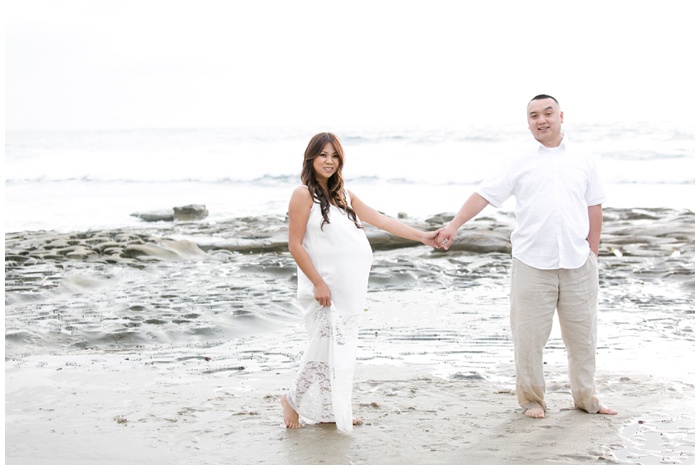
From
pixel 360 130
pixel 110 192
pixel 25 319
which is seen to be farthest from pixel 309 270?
pixel 360 130

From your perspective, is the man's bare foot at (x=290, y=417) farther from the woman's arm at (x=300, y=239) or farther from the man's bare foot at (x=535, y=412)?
the man's bare foot at (x=535, y=412)

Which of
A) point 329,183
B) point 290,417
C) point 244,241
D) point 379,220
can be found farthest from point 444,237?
point 244,241

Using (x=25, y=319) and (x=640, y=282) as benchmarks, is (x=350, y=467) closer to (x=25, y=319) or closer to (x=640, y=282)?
(x=25, y=319)

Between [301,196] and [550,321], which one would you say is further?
[550,321]

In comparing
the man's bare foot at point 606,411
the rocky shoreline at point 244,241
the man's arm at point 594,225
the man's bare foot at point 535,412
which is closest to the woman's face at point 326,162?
the man's arm at point 594,225

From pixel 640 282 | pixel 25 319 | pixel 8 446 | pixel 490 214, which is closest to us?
pixel 8 446

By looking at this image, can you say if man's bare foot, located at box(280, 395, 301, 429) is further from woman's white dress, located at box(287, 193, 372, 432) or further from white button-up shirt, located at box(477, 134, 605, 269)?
white button-up shirt, located at box(477, 134, 605, 269)

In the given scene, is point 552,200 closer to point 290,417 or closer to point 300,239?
point 300,239

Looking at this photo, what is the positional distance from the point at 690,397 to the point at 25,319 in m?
5.69

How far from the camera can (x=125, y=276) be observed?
1026cm

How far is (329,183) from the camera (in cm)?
487

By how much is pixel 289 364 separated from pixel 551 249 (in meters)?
2.30

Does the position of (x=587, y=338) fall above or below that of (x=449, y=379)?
above

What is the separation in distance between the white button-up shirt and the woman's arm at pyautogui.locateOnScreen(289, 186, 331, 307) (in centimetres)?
116
